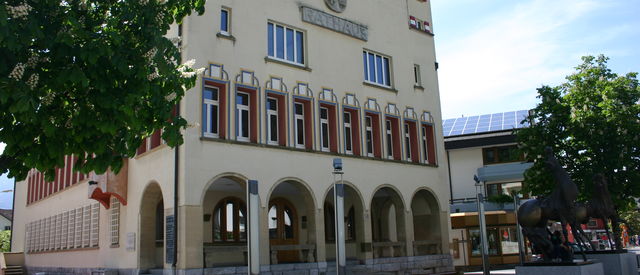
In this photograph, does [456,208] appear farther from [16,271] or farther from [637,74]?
[16,271]

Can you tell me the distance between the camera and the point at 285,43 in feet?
77.3

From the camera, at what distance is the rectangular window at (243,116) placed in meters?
21.3

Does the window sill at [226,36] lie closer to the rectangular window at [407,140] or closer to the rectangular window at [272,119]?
the rectangular window at [272,119]

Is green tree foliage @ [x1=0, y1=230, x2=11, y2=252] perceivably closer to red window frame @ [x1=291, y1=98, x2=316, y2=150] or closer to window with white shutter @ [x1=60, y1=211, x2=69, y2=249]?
window with white shutter @ [x1=60, y1=211, x2=69, y2=249]

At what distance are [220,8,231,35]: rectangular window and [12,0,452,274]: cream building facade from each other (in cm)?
5

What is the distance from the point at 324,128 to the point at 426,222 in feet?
26.5

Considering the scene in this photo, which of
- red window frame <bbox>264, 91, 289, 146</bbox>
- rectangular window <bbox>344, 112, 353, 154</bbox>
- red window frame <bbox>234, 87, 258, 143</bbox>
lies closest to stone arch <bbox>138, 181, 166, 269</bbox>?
red window frame <bbox>234, 87, 258, 143</bbox>

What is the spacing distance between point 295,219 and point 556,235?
42.9ft

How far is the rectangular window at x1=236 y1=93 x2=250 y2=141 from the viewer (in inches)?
838

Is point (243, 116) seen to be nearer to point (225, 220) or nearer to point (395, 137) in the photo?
point (225, 220)

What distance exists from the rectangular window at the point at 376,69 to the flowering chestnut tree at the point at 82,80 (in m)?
16.9

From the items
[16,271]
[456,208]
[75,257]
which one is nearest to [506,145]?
[456,208]

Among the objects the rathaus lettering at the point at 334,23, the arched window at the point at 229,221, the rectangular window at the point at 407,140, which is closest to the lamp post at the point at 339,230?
the arched window at the point at 229,221

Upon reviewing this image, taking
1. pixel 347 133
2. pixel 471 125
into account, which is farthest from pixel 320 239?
pixel 471 125
